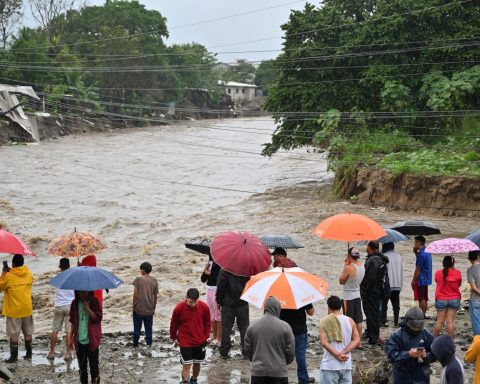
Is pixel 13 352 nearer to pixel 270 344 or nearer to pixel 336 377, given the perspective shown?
pixel 270 344

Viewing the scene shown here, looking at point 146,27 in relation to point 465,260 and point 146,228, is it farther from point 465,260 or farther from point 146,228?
point 465,260

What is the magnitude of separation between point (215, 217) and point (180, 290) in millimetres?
13368

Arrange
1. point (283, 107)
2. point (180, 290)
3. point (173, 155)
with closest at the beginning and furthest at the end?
1. point (180, 290)
2. point (283, 107)
3. point (173, 155)

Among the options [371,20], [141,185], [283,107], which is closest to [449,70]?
[371,20]

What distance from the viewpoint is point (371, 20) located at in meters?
35.0

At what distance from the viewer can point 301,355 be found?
9.02 m

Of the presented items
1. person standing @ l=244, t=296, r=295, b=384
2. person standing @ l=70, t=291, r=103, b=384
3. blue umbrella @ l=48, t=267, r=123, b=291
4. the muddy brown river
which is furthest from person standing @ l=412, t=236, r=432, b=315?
person standing @ l=70, t=291, r=103, b=384

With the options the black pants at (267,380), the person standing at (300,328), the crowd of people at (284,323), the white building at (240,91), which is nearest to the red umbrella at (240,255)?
the crowd of people at (284,323)

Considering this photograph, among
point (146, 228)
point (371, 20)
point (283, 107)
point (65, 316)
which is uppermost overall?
point (371, 20)

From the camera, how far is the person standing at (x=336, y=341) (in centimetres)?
752

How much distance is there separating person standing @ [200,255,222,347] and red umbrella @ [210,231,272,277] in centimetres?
109

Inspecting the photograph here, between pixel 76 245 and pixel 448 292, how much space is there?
5623mm

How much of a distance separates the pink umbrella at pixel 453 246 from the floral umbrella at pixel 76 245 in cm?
514

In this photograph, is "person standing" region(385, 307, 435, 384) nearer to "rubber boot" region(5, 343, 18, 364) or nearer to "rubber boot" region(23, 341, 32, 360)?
"rubber boot" region(5, 343, 18, 364)
